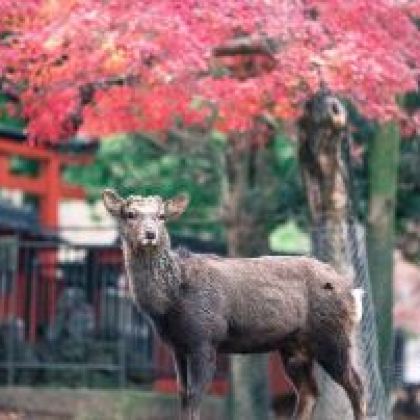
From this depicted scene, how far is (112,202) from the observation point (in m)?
9.55

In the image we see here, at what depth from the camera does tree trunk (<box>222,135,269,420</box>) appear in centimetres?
1603

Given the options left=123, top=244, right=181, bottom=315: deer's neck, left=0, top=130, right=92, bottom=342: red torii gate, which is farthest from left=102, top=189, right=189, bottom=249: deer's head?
left=0, top=130, right=92, bottom=342: red torii gate

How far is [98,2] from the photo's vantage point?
1205 centimetres

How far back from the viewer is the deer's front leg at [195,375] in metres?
9.68

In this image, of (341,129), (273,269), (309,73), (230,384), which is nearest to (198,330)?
(273,269)

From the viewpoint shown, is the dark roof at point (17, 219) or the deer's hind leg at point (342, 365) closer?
the deer's hind leg at point (342, 365)

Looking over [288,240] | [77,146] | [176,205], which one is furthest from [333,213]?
[288,240]

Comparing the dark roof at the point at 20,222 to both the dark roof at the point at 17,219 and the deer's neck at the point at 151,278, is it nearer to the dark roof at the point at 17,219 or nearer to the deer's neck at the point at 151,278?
the dark roof at the point at 17,219

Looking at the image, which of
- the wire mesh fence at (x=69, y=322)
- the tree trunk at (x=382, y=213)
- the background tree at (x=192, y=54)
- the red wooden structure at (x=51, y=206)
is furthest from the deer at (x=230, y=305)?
the red wooden structure at (x=51, y=206)

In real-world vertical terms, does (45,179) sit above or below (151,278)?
above

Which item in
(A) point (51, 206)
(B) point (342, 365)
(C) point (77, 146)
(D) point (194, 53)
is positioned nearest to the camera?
(B) point (342, 365)

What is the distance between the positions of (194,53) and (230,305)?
2991 millimetres

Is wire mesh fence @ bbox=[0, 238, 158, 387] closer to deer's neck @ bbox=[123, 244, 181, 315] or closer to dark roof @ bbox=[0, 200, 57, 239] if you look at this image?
dark roof @ bbox=[0, 200, 57, 239]

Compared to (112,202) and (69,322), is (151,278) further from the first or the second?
(69,322)
